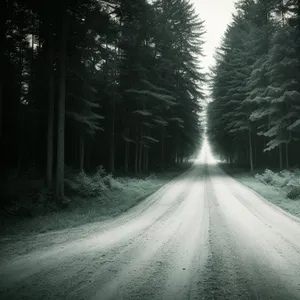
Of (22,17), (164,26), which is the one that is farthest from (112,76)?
(22,17)

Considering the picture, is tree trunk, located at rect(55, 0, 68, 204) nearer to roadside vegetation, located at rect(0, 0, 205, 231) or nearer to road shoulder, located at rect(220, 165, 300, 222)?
roadside vegetation, located at rect(0, 0, 205, 231)

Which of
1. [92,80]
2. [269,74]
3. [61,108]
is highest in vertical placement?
[269,74]

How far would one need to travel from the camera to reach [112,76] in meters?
21.9

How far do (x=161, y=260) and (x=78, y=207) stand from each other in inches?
280

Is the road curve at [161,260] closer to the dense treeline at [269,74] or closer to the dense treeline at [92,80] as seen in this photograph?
the dense treeline at [92,80]

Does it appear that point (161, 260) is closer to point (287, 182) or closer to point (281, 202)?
point (281, 202)

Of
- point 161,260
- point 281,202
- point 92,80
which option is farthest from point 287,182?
point 92,80

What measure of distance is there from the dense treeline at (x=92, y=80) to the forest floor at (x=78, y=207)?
1.26 m

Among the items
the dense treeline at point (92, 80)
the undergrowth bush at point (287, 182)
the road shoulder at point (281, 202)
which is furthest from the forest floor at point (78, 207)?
the undergrowth bush at point (287, 182)

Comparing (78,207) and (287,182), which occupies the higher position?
(287,182)

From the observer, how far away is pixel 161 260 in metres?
5.57

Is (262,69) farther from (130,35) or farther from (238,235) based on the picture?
(238,235)

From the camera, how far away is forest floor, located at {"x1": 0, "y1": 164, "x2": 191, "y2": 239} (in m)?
8.50

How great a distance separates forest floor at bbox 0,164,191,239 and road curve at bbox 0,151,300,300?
A: 3.68 feet
